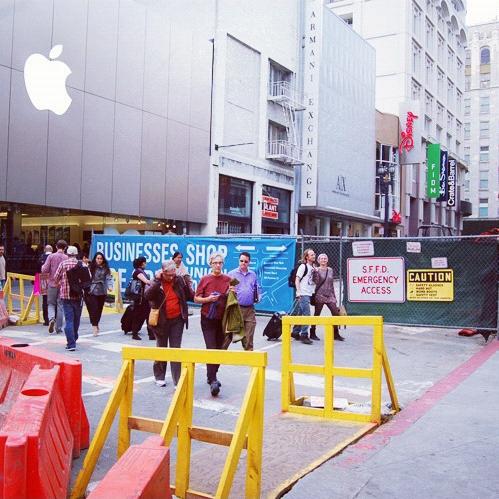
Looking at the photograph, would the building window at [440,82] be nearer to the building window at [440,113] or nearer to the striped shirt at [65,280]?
the building window at [440,113]

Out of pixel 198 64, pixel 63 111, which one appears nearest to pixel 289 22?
pixel 198 64

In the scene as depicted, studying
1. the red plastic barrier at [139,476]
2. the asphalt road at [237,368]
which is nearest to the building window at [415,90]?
the asphalt road at [237,368]

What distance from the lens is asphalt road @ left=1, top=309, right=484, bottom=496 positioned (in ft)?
21.9

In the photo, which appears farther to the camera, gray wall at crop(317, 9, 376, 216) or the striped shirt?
gray wall at crop(317, 9, 376, 216)

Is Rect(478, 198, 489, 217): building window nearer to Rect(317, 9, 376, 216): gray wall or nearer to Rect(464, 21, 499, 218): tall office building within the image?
Rect(464, 21, 499, 218): tall office building

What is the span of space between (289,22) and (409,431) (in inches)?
1205

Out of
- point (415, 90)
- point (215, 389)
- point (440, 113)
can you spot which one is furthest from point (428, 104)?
point (215, 389)

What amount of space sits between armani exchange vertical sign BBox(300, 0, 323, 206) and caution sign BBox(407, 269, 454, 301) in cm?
2095

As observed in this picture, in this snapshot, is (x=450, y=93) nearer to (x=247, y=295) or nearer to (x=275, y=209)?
(x=275, y=209)

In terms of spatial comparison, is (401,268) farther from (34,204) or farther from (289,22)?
(289,22)

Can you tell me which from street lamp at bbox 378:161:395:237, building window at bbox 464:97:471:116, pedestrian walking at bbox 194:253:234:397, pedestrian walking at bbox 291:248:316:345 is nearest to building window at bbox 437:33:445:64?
street lamp at bbox 378:161:395:237

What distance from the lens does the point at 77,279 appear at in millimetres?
10125

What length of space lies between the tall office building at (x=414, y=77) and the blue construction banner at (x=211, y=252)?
101 feet

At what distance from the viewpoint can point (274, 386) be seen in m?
8.08
